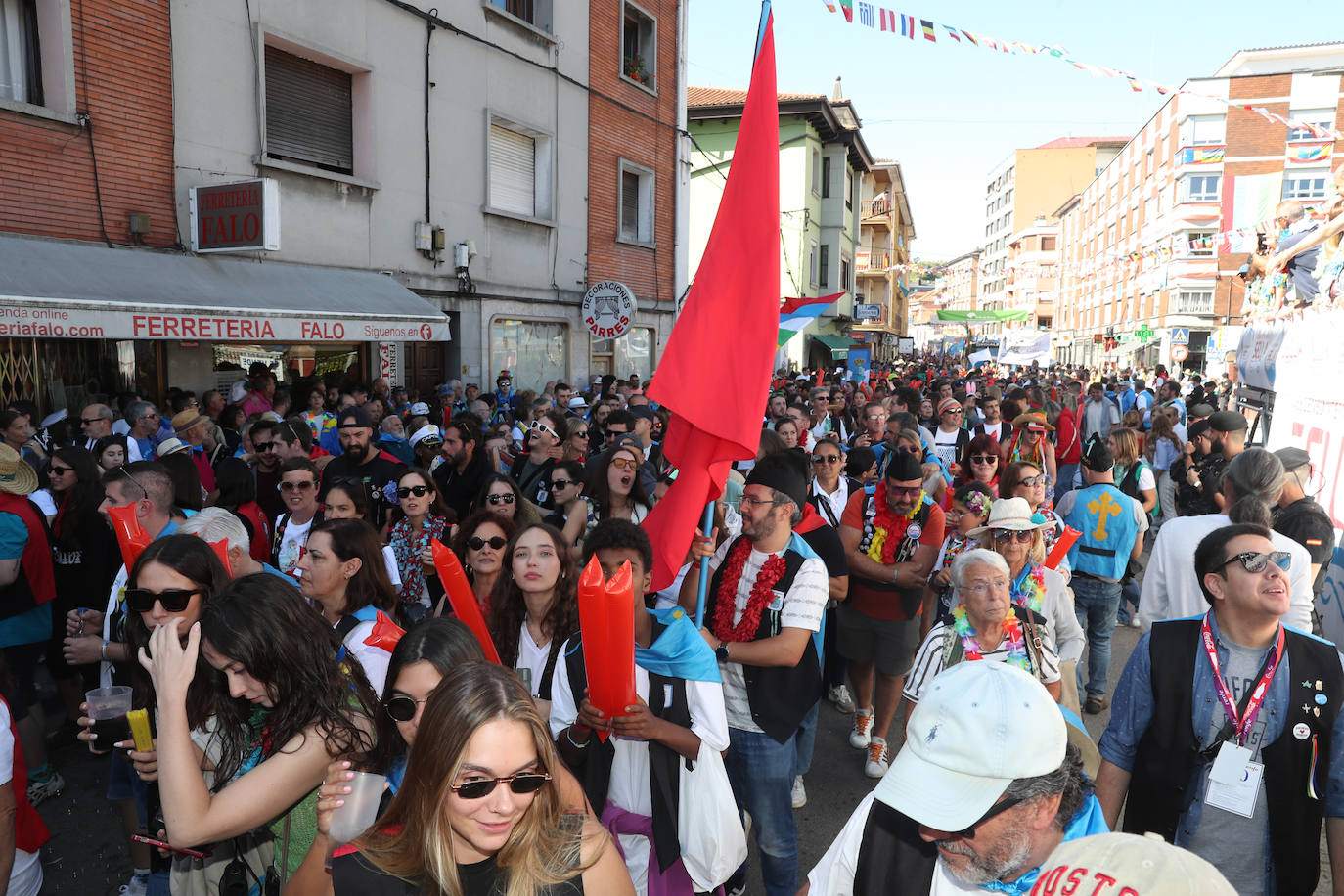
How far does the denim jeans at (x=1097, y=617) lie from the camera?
17.9 ft

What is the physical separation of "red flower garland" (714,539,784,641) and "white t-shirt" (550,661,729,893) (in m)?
0.65

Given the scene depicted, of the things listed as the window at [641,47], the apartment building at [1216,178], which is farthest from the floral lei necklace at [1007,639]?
the apartment building at [1216,178]

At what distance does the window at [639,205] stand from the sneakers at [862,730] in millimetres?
13614

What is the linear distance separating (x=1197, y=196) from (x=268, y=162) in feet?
154

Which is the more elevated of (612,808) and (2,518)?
(2,518)

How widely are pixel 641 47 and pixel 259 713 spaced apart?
17569 mm

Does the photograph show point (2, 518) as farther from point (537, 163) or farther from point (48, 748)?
point (537, 163)

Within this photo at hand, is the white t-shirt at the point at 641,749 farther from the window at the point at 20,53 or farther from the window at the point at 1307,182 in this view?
the window at the point at 1307,182

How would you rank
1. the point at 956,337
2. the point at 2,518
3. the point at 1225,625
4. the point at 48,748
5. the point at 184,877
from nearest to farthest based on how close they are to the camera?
1. the point at 184,877
2. the point at 1225,625
3. the point at 2,518
4. the point at 48,748
5. the point at 956,337

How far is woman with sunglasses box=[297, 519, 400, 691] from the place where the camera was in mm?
3422

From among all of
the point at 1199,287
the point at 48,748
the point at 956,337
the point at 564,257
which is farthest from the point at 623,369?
the point at 956,337

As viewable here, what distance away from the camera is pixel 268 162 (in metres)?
9.84

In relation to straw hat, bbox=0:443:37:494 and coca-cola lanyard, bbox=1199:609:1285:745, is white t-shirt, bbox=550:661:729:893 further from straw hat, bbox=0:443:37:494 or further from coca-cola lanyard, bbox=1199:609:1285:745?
straw hat, bbox=0:443:37:494

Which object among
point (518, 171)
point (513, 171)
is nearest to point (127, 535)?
point (513, 171)
